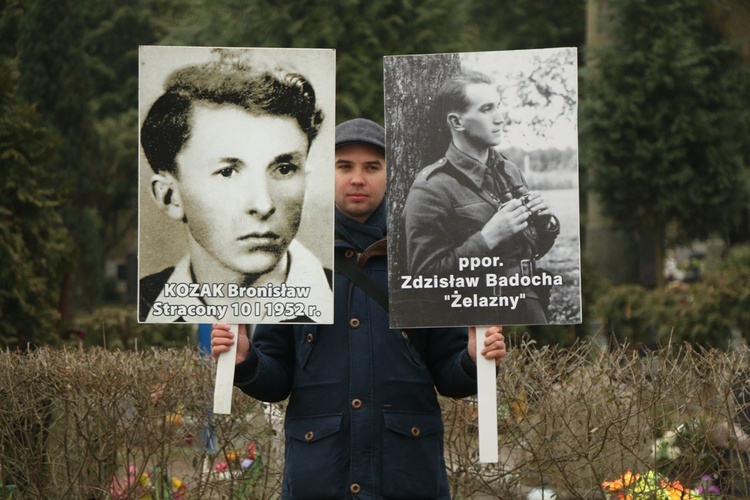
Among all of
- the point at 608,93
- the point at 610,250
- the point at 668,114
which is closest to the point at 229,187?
the point at 608,93

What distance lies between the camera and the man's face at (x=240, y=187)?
382cm

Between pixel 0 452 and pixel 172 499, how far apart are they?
0.86 metres

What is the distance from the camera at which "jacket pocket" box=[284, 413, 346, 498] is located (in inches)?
145

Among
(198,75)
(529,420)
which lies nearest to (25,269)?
(529,420)

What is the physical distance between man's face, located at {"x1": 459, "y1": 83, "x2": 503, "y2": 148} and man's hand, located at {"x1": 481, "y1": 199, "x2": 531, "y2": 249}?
0.22 m

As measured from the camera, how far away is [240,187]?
3816mm

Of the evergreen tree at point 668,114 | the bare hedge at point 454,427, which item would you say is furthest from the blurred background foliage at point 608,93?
the bare hedge at point 454,427

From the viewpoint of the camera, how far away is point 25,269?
7.65m

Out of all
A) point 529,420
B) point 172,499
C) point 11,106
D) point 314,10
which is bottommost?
point 172,499

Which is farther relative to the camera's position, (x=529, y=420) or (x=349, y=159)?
(x=529, y=420)

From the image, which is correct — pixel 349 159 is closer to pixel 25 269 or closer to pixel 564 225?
pixel 564 225

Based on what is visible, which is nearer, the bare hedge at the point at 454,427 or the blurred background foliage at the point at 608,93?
the bare hedge at the point at 454,427

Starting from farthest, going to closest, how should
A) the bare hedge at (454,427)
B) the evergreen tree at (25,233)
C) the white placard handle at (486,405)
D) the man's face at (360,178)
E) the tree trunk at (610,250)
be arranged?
1. the tree trunk at (610,250)
2. the evergreen tree at (25,233)
3. the bare hedge at (454,427)
4. the man's face at (360,178)
5. the white placard handle at (486,405)

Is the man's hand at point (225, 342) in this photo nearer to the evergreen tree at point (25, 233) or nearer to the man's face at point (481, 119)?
the man's face at point (481, 119)
